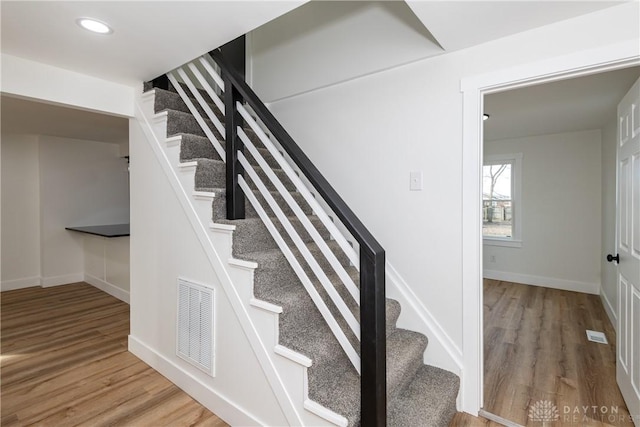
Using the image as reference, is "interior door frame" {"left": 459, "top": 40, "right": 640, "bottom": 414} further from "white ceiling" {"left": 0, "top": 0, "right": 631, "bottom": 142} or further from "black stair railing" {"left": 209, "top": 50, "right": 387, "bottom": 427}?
"black stair railing" {"left": 209, "top": 50, "right": 387, "bottom": 427}

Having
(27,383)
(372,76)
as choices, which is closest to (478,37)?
(372,76)

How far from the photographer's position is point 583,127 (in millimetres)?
4195

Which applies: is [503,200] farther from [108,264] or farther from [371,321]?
[108,264]

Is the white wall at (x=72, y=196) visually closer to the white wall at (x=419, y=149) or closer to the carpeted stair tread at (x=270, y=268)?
the white wall at (x=419, y=149)

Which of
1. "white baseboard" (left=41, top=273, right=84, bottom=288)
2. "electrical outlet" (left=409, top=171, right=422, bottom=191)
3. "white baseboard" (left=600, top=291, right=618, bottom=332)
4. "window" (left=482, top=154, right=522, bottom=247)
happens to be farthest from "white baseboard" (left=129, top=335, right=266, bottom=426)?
"window" (left=482, top=154, right=522, bottom=247)

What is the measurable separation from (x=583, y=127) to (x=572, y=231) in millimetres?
1425

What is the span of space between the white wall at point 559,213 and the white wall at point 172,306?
473 cm

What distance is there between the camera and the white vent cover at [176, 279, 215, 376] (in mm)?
2043

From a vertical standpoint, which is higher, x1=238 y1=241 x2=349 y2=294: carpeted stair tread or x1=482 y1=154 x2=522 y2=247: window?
x1=482 y1=154 x2=522 y2=247: window

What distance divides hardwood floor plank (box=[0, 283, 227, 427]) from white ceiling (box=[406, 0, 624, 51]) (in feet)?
8.45

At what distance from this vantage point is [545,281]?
477 centimetres

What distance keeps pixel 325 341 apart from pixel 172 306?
1287 mm

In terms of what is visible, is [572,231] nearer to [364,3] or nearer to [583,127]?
[583,127]

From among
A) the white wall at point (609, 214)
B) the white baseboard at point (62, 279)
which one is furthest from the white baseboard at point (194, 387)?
the white wall at point (609, 214)
